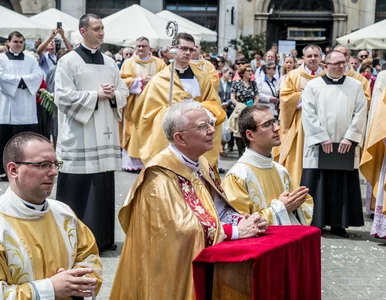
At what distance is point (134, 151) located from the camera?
1067 centimetres

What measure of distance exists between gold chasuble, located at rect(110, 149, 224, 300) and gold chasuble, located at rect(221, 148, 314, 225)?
0.48m

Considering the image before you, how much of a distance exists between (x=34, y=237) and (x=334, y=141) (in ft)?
15.7

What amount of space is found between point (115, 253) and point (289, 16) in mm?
21839

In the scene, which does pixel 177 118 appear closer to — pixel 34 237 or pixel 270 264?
pixel 270 264

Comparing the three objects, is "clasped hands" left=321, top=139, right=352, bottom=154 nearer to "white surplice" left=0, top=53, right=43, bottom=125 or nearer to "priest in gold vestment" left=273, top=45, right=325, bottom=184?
"priest in gold vestment" left=273, top=45, right=325, bottom=184

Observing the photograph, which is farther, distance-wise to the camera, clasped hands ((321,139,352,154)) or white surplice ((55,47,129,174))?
clasped hands ((321,139,352,154))

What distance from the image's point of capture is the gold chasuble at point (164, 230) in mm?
3707

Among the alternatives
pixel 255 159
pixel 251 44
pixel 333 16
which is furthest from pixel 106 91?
pixel 333 16

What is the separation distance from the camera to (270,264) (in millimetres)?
3455

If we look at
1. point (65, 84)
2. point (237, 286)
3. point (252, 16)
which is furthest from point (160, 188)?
point (252, 16)

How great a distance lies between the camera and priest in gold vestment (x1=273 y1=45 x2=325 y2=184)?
8039mm

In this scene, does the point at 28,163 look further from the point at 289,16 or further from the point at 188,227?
the point at 289,16

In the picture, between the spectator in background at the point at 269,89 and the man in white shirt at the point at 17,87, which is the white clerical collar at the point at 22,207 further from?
the spectator in background at the point at 269,89

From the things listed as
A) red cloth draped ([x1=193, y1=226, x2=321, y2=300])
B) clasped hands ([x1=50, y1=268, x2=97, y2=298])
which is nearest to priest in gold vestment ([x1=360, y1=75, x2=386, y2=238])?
red cloth draped ([x1=193, y1=226, x2=321, y2=300])
